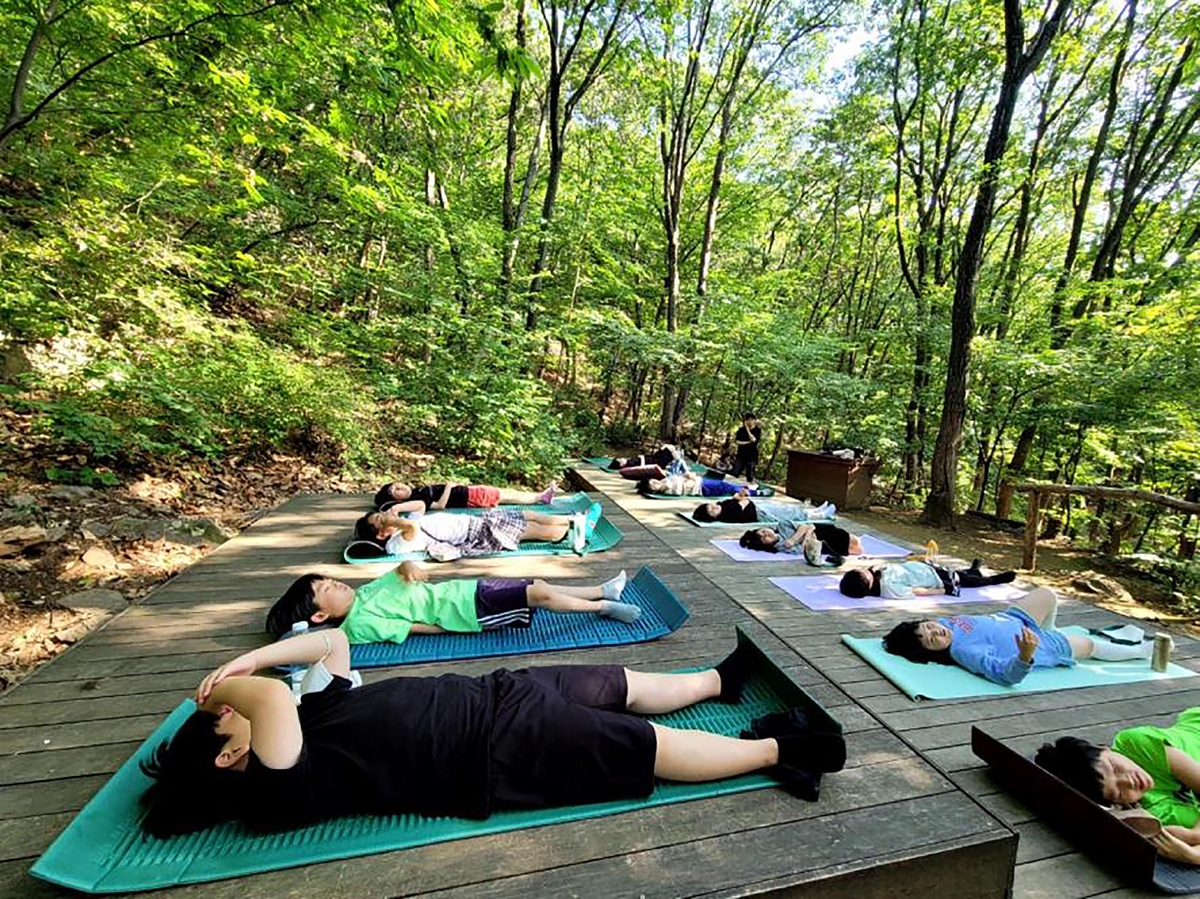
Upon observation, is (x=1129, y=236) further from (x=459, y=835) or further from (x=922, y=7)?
(x=459, y=835)

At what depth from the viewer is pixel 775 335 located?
390 inches

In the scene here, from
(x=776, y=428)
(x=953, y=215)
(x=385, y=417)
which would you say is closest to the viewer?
(x=385, y=417)

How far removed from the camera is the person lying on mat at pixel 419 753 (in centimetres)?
147

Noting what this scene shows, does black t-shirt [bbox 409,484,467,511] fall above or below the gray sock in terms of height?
above

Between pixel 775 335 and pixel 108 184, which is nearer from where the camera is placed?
pixel 108 184

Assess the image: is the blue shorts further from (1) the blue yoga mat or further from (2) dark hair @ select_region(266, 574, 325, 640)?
(2) dark hair @ select_region(266, 574, 325, 640)

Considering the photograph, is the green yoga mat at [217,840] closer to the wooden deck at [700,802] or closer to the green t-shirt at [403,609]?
the wooden deck at [700,802]

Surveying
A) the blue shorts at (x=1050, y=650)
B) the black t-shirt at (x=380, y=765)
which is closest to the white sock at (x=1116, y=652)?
the blue shorts at (x=1050, y=650)

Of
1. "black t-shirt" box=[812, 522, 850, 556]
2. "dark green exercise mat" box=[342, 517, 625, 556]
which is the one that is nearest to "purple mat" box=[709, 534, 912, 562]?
"black t-shirt" box=[812, 522, 850, 556]

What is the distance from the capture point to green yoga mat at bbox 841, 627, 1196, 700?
259 cm

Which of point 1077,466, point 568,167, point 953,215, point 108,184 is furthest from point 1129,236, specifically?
point 108,184

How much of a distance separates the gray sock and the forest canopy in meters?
2.92

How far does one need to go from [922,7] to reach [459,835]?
1331 cm

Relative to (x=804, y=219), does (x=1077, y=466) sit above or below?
below
